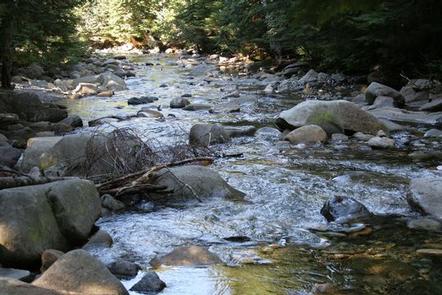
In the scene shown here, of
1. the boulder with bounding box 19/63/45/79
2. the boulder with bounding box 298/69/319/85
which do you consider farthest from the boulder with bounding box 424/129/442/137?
the boulder with bounding box 19/63/45/79

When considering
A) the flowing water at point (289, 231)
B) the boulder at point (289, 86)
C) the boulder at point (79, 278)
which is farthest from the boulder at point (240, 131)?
the boulder at point (289, 86)

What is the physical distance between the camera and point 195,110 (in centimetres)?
1184

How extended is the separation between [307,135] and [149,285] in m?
5.18

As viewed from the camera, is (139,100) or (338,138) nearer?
(338,138)

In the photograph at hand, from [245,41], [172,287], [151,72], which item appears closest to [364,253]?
[172,287]

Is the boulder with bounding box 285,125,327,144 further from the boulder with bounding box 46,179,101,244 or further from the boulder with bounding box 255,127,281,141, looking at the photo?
the boulder with bounding box 46,179,101,244

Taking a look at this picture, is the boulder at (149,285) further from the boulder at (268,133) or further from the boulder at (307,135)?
the boulder at (268,133)

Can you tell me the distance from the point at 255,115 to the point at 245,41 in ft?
46.3

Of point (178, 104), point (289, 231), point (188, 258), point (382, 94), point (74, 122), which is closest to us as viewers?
point (188, 258)

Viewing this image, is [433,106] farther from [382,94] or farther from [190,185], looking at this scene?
[190,185]

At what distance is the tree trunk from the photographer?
10.7 meters

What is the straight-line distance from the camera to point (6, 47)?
11531 mm

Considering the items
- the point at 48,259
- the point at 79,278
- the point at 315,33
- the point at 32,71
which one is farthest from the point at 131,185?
the point at 32,71

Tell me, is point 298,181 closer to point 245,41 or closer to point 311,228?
point 311,228
